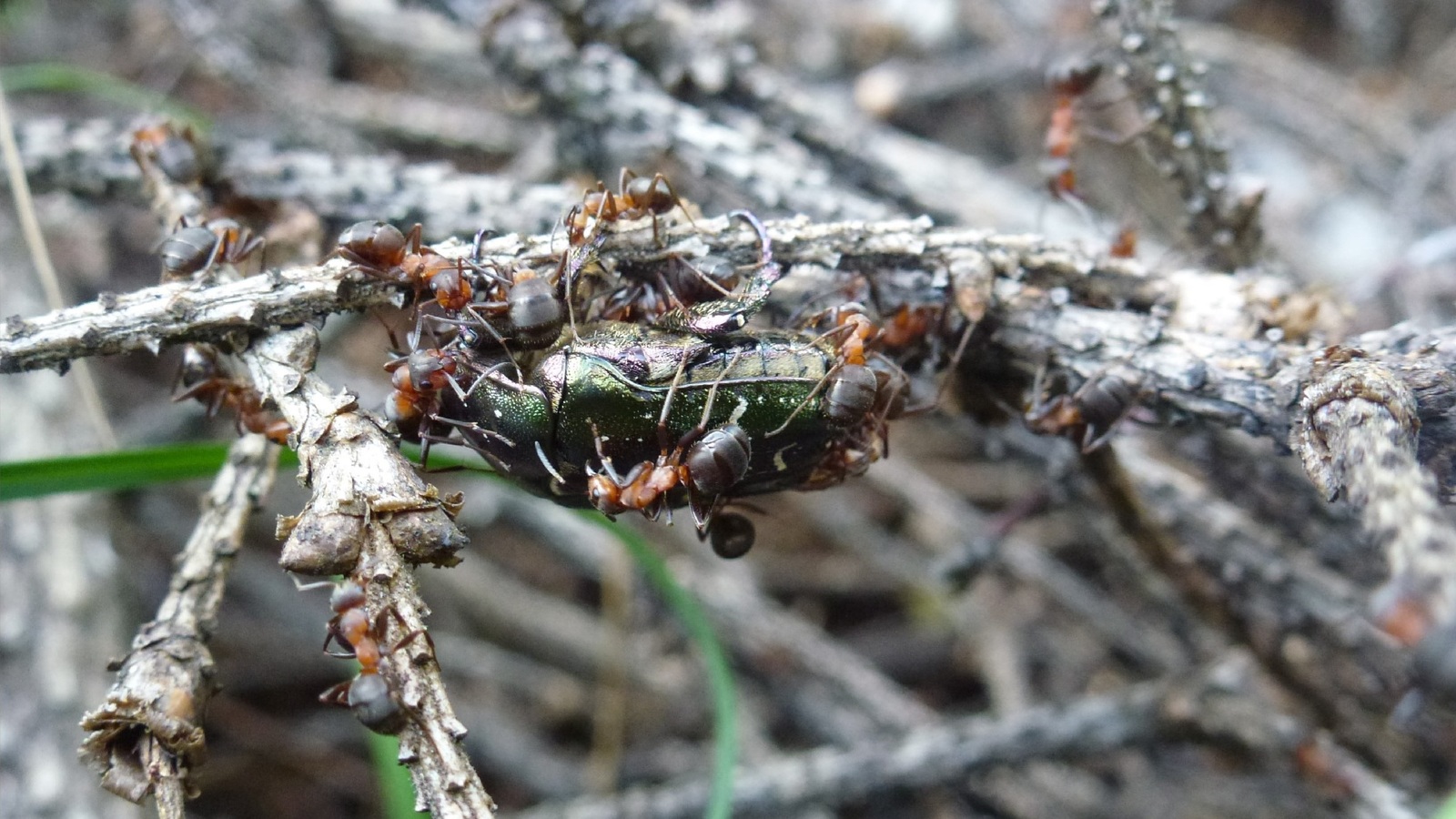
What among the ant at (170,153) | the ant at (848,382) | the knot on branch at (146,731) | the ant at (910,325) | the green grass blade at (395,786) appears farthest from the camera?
the green grass blade at (395,786)

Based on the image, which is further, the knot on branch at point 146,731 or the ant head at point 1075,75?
the ant head at point 1075,75

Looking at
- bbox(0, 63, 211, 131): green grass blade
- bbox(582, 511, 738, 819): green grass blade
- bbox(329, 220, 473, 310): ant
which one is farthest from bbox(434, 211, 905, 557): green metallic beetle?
bbox(0, 63, 211, 131): green grass blade

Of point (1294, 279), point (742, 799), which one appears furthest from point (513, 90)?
point (1294, 279)

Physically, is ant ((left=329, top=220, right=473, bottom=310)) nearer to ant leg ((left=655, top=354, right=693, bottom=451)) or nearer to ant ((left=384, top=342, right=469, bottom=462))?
ant ((left=384, top=342, right=469, bottom=462))

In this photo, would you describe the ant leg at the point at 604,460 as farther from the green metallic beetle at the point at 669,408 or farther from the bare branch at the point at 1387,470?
the bare branch at the point at 1387,470

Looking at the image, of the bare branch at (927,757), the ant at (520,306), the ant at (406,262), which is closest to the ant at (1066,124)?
the bare branch at (927,757)

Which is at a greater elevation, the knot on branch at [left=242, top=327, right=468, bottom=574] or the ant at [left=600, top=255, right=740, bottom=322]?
the ant at [left=600, top=255, right=740, bottom=322]

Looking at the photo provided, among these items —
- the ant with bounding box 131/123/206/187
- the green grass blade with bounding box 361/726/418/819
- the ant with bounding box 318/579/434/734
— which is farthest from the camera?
the green grass blade with bounding box 361/726/418/819
